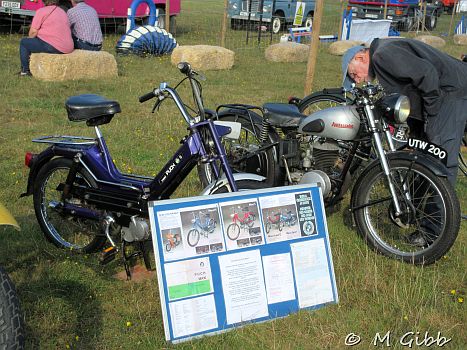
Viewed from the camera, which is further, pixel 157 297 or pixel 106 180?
pixel 106 180

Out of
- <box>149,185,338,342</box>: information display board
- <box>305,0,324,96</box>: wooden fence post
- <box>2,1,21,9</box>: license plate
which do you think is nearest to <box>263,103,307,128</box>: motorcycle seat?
<box>149,185,338,342</box>: information display board

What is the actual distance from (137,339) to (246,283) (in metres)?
0.67

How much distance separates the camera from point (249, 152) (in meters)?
4.89

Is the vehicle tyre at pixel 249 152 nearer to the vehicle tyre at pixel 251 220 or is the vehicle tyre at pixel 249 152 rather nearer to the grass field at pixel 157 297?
the grass field at pixel 157 297

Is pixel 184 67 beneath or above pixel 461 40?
above

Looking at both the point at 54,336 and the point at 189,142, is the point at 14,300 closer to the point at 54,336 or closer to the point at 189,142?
the point at 54,336

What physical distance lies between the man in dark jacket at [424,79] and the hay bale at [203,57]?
8142 mm

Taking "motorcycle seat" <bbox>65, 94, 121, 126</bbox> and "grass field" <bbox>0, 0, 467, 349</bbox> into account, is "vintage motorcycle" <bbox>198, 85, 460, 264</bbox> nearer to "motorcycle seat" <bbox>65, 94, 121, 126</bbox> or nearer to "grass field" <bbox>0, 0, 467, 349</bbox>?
"grass field" <bbox>0, 0, 467, 349</bbox>

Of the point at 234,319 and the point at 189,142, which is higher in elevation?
the point at 189,142

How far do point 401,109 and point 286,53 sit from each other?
426 inches

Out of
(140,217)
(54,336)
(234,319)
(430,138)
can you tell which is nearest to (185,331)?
(234,319)

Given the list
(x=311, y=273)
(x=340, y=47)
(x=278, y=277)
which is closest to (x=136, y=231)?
(x=278, y=277)

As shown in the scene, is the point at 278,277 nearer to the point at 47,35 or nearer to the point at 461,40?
the point at 47,35

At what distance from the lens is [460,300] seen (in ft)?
12.3
